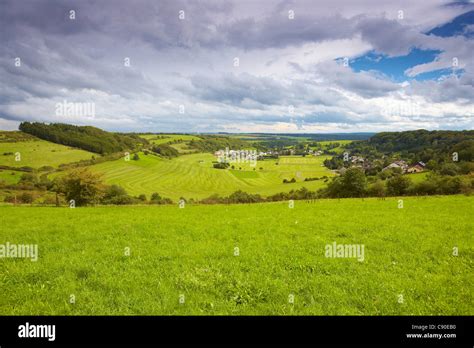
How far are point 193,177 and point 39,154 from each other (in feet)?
Result: 240

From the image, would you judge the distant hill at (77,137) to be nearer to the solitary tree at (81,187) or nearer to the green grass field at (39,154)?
the green grass field at (39,154)

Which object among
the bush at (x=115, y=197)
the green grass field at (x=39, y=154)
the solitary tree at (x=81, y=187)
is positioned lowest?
the bush at (x=115, y=197)

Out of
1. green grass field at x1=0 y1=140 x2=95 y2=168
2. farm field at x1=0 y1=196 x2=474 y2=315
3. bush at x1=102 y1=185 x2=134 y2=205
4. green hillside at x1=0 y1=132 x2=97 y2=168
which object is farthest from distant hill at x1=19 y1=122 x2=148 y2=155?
farm field at x1=0 y1=196 x2=474 y2=315

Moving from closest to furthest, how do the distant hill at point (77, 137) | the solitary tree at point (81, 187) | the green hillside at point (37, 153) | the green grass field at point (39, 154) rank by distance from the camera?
1. the solitary tree at point (81, 187)
2. the green grass field at point (39, 154)
3. the green hillside at point (37, 153)
4. the distant hill at point (77, 137)

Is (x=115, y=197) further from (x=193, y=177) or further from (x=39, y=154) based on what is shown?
(x=39, y=154)

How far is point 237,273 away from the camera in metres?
9.79

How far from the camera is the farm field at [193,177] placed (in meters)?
106

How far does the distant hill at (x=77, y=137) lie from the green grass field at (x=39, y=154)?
608 centimetres

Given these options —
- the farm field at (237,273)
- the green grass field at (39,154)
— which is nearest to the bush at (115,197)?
the farm field at (237,273)

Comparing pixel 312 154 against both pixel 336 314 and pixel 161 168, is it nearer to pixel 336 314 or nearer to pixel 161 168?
pixel 161 168

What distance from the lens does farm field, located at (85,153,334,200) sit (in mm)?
105562

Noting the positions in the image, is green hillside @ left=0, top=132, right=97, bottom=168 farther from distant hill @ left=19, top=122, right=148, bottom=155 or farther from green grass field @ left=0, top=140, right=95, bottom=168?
distant hill @ left=19, top=122, right=148, bottom=155

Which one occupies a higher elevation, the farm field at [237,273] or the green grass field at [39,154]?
the green grass field at [39,154]
